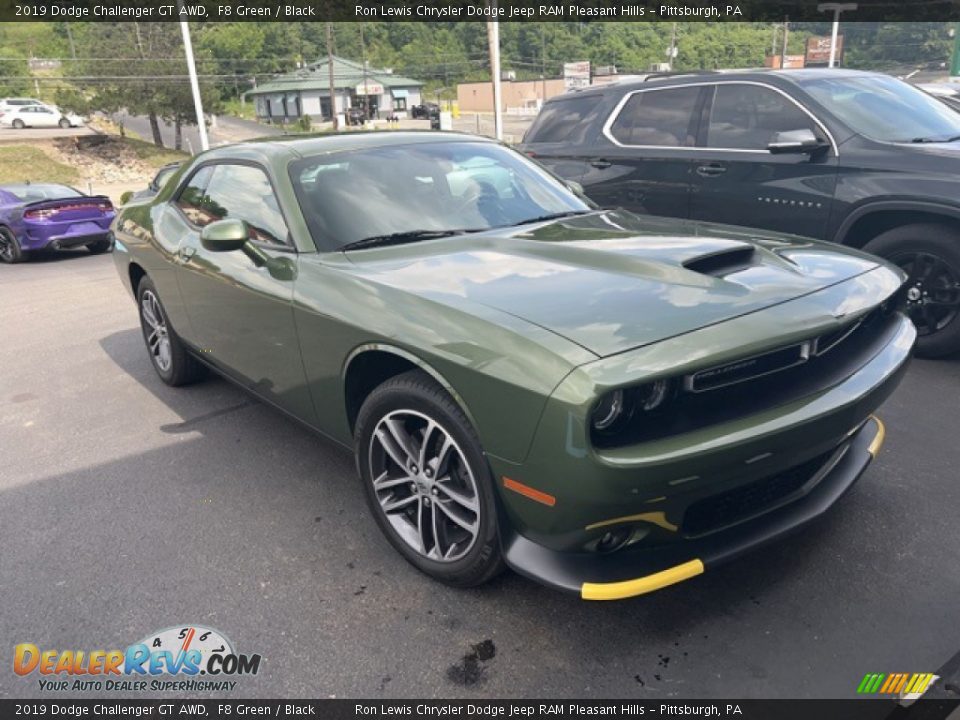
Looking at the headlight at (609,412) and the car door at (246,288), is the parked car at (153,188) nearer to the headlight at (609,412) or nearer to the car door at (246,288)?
the car door at (246,288)

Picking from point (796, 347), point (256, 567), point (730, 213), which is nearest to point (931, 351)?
point (730, 213)

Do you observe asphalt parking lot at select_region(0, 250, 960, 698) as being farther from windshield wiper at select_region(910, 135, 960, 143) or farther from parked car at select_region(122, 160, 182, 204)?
parked car at select_region(122, 160, 182, 204)

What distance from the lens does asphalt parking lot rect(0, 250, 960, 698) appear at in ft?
7.50

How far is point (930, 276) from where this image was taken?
4.71 metres

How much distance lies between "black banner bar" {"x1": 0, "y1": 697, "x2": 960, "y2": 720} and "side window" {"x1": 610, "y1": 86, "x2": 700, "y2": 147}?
4.63 m

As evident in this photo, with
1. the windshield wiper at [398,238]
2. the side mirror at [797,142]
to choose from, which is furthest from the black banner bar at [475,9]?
the windshield wiper at [398,238]

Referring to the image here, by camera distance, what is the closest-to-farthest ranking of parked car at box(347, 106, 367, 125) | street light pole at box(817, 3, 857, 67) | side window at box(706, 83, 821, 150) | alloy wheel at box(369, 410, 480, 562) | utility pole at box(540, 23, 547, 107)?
alloy wheel at box(369, 410, 480, 562) → side window at box(706, 83, 821, 150) → street light pole at box(817, 3, 857, 67) → parked car at box(347, 106, 367, 125) → utility pole at box(540, 23, 547, 107)

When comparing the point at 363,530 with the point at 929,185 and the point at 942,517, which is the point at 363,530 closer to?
the point at 942,517

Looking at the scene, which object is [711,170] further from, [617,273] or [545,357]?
[545,357]

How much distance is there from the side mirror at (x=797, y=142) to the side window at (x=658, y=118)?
0.86 m

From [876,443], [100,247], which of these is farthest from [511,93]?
[876,443]

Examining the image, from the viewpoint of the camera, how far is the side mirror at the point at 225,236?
320 centimetres

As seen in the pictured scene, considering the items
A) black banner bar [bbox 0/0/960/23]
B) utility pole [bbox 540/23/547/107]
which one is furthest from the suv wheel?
utility pole [bbox 540/23/547/107]

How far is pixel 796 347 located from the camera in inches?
93.7
